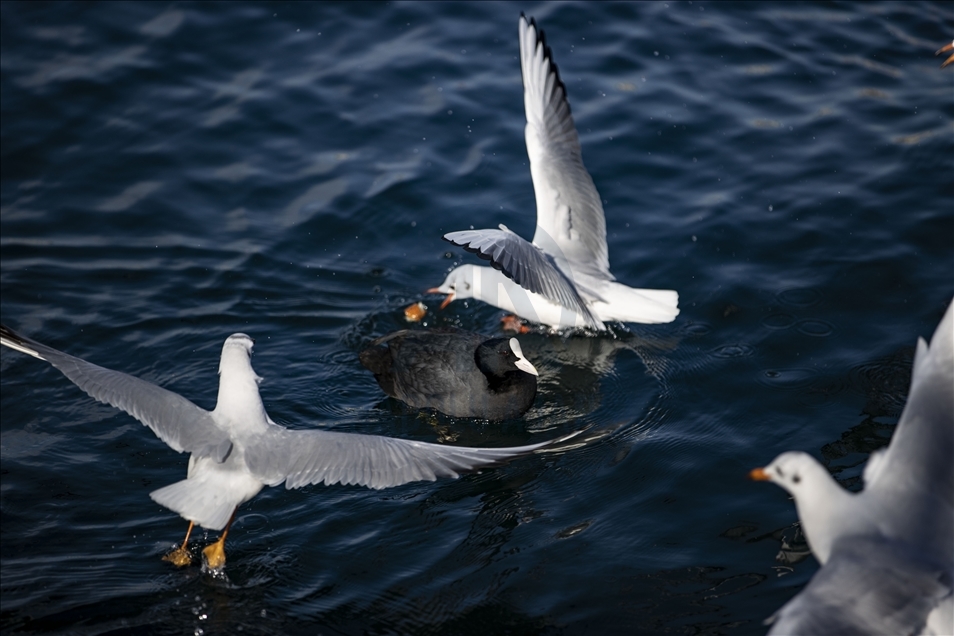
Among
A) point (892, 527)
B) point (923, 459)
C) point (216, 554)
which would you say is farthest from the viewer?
point (216, 554)

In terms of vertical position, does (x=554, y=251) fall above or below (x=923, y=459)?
above

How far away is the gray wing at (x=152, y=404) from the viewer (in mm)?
5352

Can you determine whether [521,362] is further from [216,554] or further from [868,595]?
[868,595]

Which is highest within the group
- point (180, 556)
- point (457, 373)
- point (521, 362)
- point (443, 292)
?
point (443, 292)

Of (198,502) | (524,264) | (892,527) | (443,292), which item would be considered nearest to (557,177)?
(443,292)

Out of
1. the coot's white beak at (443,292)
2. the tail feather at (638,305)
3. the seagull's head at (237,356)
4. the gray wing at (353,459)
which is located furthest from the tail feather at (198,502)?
the tail feather at (638,305)

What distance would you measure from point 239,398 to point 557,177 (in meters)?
3.62

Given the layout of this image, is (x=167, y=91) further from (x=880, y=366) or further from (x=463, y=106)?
(x=880, y=366)

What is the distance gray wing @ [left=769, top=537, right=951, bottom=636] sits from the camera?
3766 mm

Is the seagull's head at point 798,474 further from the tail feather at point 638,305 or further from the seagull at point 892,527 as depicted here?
the tail feather at point 638,305

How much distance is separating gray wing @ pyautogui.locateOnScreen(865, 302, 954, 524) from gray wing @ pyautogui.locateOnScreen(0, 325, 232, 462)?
325cm

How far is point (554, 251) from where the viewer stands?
25.7 ft

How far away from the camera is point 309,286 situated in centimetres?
802

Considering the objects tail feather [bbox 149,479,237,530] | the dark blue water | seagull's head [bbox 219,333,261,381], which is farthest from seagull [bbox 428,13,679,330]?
tail feather [bbox 149,479,237,530]
